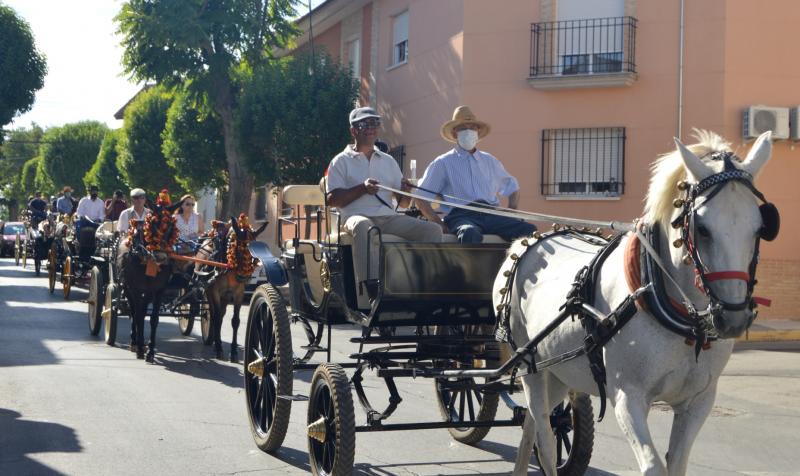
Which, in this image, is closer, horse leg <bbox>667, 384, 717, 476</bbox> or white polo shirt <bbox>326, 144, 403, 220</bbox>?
horse leg <bbox>667, 384, 717, 476</bbox>

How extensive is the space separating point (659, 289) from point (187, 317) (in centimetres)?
1034

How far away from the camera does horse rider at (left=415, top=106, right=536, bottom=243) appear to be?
7059 mm

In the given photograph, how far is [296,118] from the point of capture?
992 inches

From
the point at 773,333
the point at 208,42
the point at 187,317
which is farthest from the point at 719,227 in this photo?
the point at 208,42

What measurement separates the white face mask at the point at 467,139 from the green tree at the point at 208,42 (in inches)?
812

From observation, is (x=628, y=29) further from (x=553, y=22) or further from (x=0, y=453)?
(x=0, y=453)

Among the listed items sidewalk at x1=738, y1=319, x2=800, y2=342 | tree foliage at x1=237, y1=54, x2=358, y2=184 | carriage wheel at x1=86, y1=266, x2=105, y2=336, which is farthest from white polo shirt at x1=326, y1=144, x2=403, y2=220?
tree foliage at x1=237, y1=54, x2=358, y2=184

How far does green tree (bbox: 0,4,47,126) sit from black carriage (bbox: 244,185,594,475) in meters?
29.6

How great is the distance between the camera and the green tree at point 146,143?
41844 mm

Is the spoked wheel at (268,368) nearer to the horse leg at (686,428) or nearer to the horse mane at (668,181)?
the horse leg at (686,428)

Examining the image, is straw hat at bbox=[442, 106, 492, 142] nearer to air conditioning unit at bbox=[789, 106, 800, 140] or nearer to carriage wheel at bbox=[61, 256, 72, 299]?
air conditioning unit at bbox=[789, 106, 800, 140]

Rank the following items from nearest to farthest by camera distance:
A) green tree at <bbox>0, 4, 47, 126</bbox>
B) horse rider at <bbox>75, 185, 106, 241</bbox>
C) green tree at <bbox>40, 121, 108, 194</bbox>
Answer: horse rider at <bbox>75, 185, 106, 241</bbox> → green tree at <bbox>0, 4, 47, 126</bbox> → green tree at <bbox>40, 121, 108, 194</bbox>

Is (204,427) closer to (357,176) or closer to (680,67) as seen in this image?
(357,176)

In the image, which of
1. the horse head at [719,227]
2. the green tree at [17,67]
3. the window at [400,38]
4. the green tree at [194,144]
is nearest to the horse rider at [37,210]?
the green tree at [194,144]
